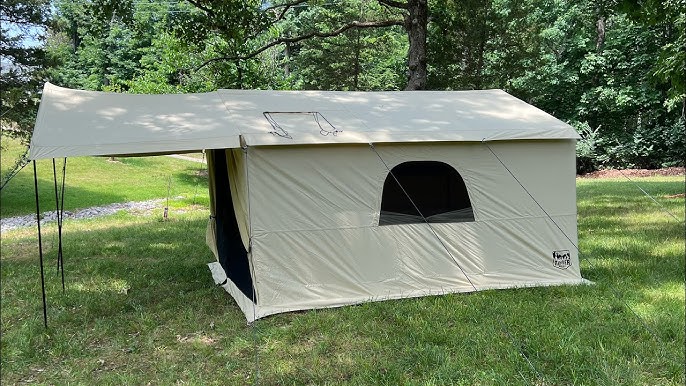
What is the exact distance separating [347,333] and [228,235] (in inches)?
92.1

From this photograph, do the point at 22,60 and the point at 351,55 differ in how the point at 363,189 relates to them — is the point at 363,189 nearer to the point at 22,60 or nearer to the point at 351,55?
the point at 22,60

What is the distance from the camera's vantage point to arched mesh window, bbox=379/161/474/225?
529 centimetres

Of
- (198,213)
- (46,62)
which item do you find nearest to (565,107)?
(198,213)

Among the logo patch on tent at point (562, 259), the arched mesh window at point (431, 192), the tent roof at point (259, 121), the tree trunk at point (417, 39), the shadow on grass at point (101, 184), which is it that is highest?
the tree trunk at point (417, 39)

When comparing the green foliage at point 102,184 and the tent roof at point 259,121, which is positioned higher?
the tent roof at point 259,121

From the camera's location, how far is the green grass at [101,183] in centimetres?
1620

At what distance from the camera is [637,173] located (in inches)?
784

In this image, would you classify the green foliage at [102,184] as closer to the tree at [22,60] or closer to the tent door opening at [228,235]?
the tree at [22,60]

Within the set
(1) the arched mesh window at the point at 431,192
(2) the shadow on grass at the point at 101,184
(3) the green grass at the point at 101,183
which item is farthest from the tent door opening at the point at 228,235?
(2) the shadow on grass at the point at 101,184

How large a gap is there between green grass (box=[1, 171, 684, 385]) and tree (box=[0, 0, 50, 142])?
8.39 m

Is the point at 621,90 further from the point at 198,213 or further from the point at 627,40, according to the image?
the point at 198,213

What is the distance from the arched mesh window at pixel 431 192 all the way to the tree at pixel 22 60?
37.6 ft

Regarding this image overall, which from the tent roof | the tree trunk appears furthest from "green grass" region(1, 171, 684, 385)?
the tree trunk

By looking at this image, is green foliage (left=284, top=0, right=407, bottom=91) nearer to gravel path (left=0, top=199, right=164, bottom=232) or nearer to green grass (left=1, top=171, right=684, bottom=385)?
gravel path (left=0, top=199, right=164, bottom=232)
